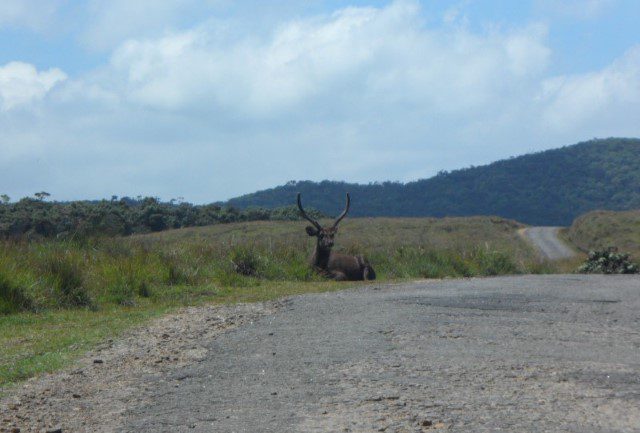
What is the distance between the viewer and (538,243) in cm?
5228

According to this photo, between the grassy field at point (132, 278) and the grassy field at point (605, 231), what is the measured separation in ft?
84.8

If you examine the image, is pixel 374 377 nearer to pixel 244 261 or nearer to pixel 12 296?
pixel 12 296

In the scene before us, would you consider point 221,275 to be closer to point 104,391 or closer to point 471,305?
point 471,305

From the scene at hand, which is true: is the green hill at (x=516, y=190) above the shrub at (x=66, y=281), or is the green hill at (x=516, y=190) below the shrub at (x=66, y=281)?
above

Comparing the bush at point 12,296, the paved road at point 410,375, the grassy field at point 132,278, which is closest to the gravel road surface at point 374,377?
the paved road at point 410,375

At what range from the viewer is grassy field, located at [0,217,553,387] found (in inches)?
381

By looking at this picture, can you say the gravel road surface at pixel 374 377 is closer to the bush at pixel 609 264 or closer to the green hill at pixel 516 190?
the bush at pixel 609 264

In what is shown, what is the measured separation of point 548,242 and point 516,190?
5336 centimetres

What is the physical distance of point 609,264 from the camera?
21.1 m

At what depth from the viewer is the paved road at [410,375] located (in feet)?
17.6

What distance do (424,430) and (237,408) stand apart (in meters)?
1.42

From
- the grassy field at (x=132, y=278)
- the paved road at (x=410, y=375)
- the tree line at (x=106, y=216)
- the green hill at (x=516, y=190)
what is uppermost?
the green hill at (x=516, y=190)

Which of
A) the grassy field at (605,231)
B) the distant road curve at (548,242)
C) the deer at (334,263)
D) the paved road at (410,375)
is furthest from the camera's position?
the grassy field at (605,231)

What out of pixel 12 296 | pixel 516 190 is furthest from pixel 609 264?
pixel 516 190
